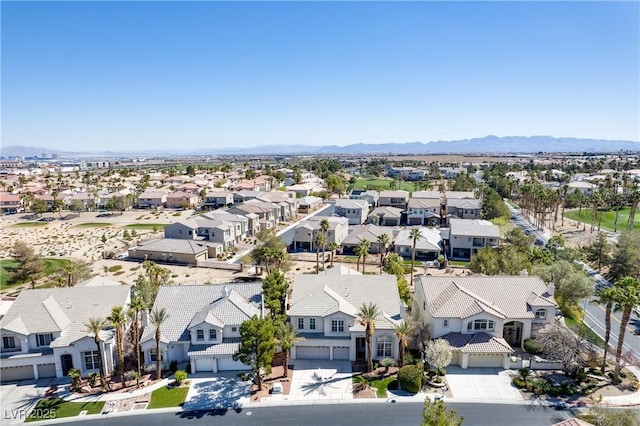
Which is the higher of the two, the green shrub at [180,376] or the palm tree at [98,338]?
the palm tree at [98,338]

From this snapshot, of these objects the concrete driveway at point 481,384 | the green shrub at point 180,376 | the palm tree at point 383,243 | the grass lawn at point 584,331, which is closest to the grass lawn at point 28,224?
the palm tree at point 383,243

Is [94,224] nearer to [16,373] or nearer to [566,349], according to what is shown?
[16,373]

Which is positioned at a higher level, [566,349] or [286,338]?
[286,338]

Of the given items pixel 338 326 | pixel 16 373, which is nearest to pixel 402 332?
pixel 338 326

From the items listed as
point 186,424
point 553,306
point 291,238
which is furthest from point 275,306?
point 291,238

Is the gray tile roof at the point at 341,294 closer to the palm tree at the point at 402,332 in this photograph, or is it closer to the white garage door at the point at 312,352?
the palm tree at the point at 402,332

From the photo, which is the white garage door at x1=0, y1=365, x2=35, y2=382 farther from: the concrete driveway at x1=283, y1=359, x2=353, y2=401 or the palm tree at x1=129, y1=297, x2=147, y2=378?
the concrete driveway at x1=283, y1=359, x2=353, y2=401

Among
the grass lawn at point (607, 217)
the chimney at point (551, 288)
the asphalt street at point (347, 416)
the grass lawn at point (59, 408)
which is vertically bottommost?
the asphalt street at point (347, 416)
